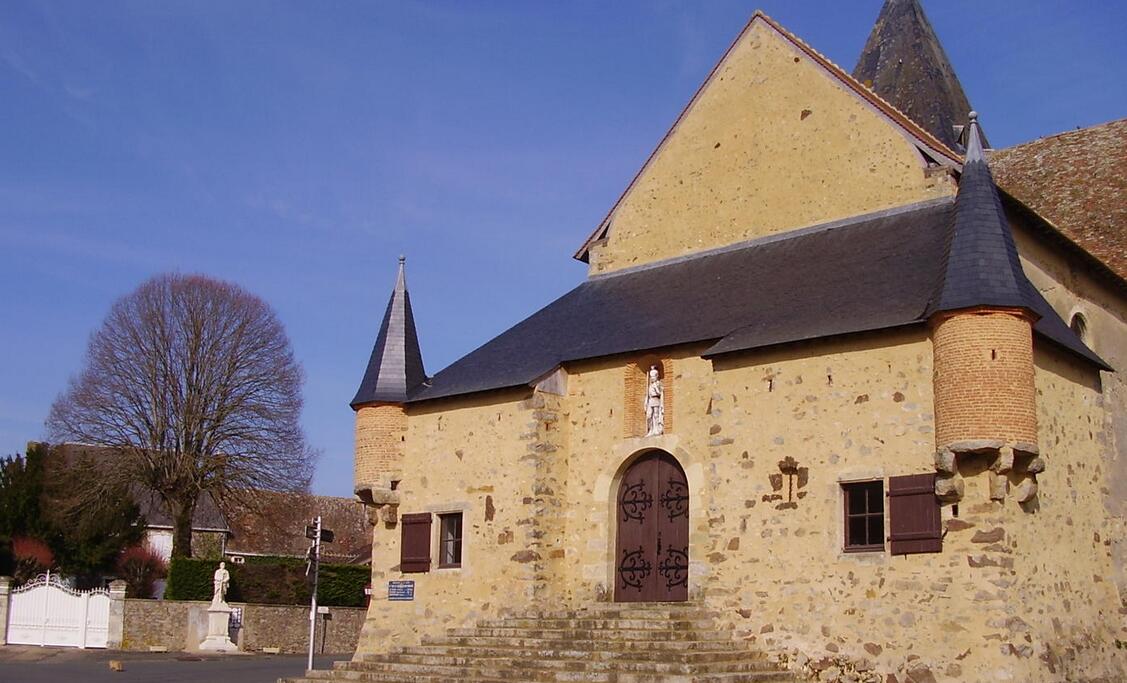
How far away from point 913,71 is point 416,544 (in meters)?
14.1

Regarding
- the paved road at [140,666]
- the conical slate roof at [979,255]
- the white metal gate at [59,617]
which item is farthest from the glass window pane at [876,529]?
the white metal gate at [59,617]

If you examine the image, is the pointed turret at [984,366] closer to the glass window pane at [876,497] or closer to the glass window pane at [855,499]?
the glass window pane at [876,497]

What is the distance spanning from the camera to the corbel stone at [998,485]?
1337cm

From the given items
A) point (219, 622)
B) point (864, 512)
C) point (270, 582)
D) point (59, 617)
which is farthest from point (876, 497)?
point (270, 582)

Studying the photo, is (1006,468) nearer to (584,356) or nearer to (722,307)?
(722,307)

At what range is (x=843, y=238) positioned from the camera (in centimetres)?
1775

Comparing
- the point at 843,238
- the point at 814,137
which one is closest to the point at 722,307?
the point at 843,238

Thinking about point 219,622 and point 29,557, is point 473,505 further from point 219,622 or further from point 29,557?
point 29,557

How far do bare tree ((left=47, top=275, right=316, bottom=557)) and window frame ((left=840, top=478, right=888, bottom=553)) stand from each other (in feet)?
87.2

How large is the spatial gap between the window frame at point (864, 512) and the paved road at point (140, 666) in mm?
11890

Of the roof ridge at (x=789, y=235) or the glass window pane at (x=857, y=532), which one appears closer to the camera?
the glass window pane at (x=857, y=532)

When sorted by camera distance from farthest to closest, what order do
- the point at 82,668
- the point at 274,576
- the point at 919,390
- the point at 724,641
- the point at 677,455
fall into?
the point at 274,576 → the point at 82,668 → the point at 677,455 → the point at 724,641 → the point at 919,390

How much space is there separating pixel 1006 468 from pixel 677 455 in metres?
4.88

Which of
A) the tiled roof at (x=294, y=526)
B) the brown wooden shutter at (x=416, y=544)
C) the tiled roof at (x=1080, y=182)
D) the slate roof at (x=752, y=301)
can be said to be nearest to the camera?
the slate roof at (x=752, y=301)
